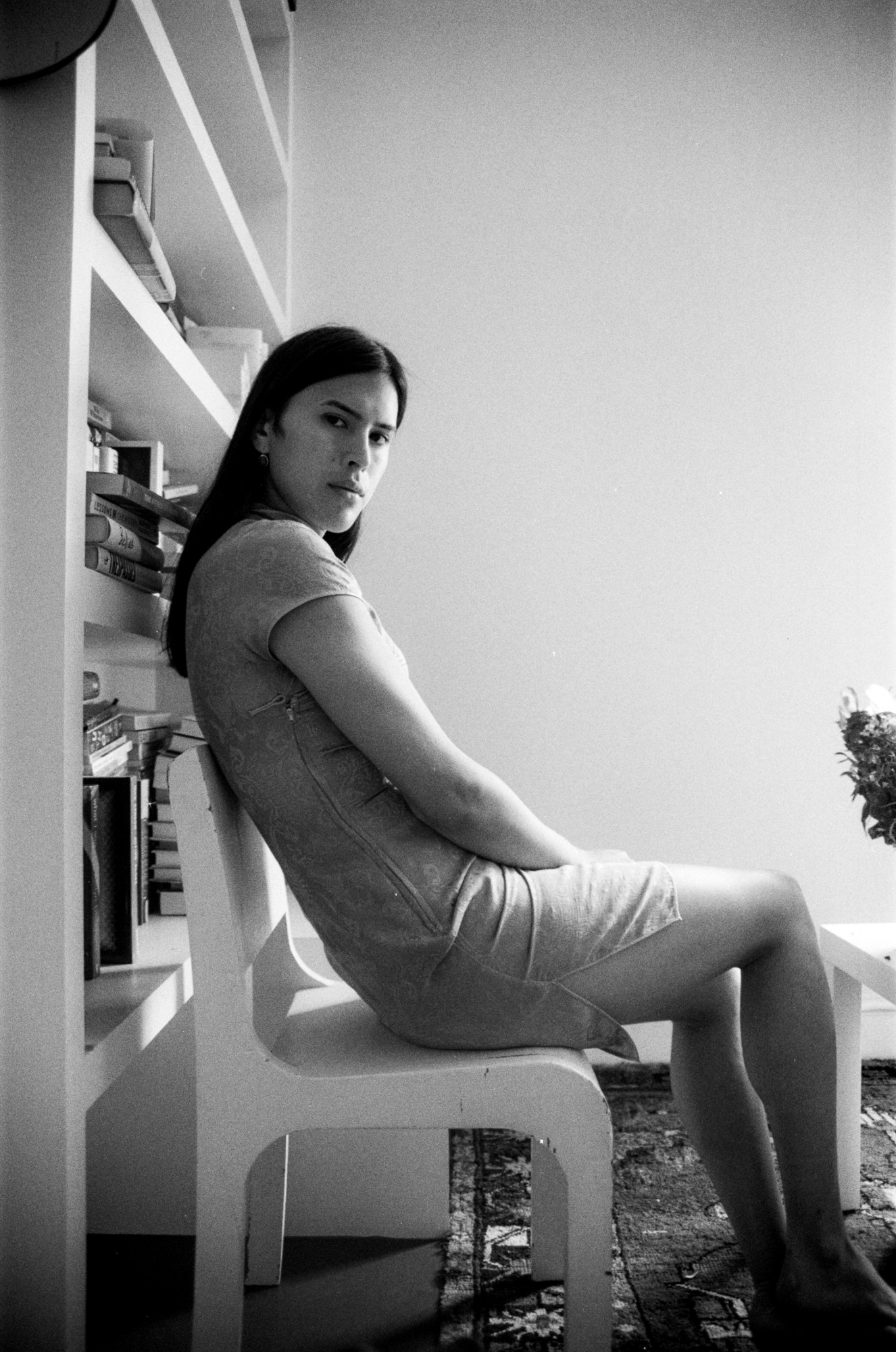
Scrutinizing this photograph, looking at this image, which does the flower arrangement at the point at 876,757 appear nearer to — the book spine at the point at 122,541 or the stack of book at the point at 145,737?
the book spine at the point at 122,541

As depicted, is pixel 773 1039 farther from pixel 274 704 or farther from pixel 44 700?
pixel 44 700

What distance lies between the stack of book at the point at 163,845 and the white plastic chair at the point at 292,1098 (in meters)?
0.88

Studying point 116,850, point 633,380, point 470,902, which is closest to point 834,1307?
point 470,902

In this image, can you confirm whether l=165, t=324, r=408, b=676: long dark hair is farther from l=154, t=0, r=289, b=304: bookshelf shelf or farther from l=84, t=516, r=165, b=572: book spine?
l=154, t=0, r=289, b=304: bookshelf shelf

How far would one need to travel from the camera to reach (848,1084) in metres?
1.88

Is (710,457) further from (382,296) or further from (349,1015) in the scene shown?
(349,1015)

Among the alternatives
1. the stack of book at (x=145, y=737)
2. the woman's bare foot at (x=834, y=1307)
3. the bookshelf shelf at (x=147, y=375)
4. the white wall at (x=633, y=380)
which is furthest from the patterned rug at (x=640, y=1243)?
the bookshelf shelf at (x=147, y=375)

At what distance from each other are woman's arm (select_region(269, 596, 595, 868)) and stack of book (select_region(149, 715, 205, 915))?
0.94 meters

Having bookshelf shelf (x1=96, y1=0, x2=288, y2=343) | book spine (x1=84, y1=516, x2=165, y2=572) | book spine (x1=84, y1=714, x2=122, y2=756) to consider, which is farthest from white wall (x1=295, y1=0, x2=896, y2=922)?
book spine (x1=84, y1=516, x2=165, y2=572)

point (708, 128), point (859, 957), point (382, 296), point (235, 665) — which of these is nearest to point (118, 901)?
point (235, 665)

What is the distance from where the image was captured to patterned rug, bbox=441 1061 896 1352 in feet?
4.75

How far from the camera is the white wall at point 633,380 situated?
2713 mm

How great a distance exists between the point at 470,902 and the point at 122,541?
674 millimetres

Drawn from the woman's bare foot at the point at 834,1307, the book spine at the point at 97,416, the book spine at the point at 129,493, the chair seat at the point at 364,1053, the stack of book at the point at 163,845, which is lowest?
the woman's bare foot at the point at 834,1307
